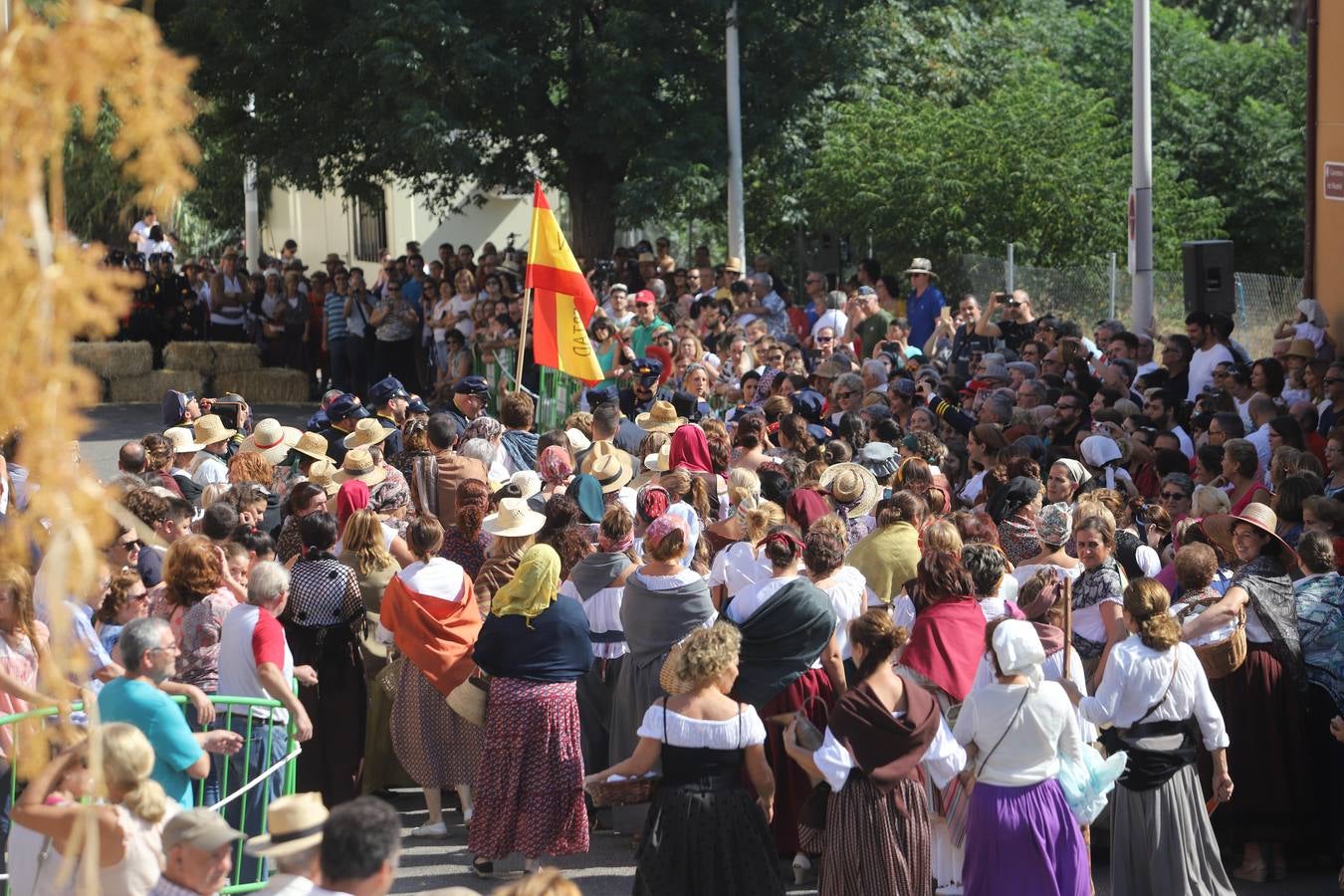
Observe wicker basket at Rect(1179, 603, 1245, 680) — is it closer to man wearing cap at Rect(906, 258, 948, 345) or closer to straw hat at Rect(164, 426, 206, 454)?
straw hat at Rect(164, 426, 206, 454)

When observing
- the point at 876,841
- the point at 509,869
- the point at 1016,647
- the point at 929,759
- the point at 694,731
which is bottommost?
the point at 509,869

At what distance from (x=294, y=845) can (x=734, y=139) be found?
56.8 feet

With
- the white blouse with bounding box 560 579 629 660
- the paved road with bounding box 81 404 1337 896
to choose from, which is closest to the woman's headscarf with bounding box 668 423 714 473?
the white blouse with bounding box 560 579 629 660

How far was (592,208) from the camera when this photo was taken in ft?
75.3

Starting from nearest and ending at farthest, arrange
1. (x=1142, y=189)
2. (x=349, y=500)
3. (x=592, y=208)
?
(x=349, y=500) → (x=1142, y=189) → (x=592, y=208)

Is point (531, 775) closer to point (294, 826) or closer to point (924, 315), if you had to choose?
point (294, 826)

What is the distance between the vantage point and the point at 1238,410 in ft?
38.3

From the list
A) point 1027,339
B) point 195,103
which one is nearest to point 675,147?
point 1027,339

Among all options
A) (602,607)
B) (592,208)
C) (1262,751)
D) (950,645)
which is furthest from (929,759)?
(592,208)

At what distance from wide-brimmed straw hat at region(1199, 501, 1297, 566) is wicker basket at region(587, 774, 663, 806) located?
9.61ft

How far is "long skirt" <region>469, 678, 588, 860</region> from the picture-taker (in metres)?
7.79

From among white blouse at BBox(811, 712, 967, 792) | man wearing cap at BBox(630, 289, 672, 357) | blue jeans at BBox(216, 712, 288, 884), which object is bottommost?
blue jeans at BBox(216, 712, 288, 884)

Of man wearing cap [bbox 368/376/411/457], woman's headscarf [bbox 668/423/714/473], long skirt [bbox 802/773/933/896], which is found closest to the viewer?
long skirt [bbox 802/773/933/896]

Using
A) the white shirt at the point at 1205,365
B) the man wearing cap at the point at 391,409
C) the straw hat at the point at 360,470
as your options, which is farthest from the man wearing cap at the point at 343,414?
the white shirt at the point at 1205,365
